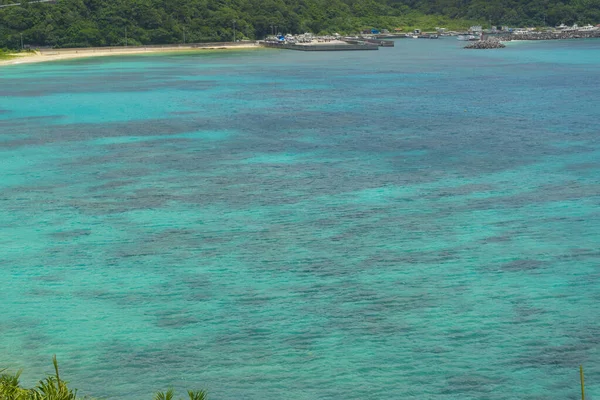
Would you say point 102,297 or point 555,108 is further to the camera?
point 555,108

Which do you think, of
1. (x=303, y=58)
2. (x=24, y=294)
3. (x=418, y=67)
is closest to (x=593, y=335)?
(x=24, y=294)

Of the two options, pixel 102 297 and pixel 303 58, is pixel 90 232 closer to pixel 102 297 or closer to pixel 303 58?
pixel 102 297

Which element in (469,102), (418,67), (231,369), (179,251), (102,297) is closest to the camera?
(231,369)

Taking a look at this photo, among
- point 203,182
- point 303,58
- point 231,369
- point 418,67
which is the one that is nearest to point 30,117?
point 203,182

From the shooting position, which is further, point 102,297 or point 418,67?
point 418,67

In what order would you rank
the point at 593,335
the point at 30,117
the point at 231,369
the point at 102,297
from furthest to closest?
the point at 30,117 < the point at 102,297 < the point at 593,335 < the point at 231,369

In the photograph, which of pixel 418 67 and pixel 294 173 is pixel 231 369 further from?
pixel 418 67
